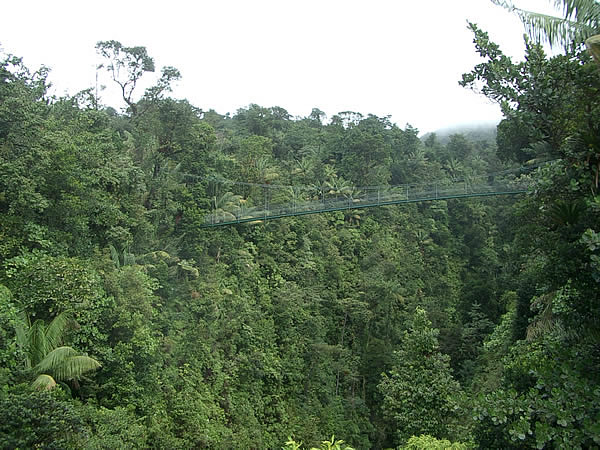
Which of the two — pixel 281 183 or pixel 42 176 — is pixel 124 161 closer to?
pixel 42 176

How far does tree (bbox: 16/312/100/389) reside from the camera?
541cm

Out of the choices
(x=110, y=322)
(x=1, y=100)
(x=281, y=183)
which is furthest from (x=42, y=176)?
(x=281, y=183)

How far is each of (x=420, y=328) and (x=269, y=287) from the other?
446cm

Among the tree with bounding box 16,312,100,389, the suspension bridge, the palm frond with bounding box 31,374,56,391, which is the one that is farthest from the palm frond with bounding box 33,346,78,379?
the suspension bridge

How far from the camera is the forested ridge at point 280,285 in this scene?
321 centimetres

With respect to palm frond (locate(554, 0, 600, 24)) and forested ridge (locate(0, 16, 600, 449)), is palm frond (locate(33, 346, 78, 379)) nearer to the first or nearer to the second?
forested ridge (locate(0, 16, 600, 449))

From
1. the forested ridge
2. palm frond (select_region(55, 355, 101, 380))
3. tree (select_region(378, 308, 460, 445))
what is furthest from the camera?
tree (select_region(378, 308, 460, 445))

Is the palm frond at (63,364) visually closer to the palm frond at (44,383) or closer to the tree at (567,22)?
the palm frond at (44,383)

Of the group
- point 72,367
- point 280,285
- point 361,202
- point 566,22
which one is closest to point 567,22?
point 566,22

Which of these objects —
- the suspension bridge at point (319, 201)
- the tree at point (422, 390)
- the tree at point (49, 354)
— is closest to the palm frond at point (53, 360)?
the tree at point (49, 354)

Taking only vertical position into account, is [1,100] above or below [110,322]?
above

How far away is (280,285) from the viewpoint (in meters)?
12.2

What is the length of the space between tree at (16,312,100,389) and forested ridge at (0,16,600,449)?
0.02 metres

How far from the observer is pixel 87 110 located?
9898 millimetres
